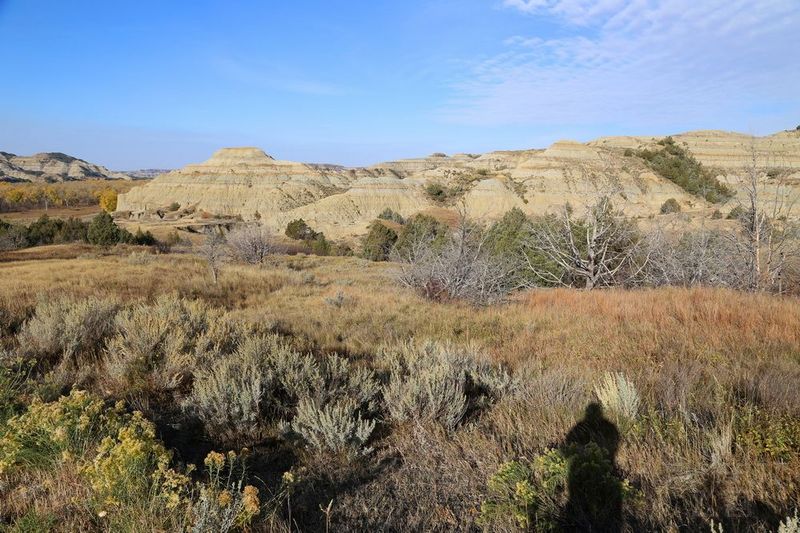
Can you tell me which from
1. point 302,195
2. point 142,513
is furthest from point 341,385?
point 302,195

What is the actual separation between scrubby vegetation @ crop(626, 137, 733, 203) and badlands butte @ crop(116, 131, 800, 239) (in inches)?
52.5

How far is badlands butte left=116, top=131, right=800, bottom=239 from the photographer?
50.5 metres

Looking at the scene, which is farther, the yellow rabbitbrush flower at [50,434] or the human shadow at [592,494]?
the yellow rabbitbrush flower at [50,434]

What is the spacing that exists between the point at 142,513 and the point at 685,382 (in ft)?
13.6

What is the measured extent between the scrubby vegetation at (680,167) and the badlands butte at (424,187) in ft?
4.38

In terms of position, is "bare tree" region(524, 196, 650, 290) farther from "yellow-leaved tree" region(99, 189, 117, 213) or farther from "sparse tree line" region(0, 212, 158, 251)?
"yellow-leaved tree" region(99, 189, 117, 213)

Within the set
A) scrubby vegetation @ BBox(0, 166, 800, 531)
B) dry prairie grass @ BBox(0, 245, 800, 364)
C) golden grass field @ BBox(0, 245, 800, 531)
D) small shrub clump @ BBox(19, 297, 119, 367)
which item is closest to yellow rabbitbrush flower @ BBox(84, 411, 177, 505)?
scrubby vegetation @ BBox(0, 166, 800, 531)

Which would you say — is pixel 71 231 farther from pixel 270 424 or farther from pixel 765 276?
pixel 765 276

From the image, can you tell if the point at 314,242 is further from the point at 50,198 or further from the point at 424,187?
the point at 50,198

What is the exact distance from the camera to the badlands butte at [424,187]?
5047 centimetres

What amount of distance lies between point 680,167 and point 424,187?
114ft

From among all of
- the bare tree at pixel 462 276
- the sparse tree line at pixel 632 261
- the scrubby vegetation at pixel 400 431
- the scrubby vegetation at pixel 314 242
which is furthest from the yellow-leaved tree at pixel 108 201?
the scrubby vegetation at pixel 400 431

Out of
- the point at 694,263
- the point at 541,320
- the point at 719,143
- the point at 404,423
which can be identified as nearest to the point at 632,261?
the point at 694,263

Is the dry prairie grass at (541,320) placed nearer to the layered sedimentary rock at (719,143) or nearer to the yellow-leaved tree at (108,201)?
the layered sedimentary rock at (719,143)
